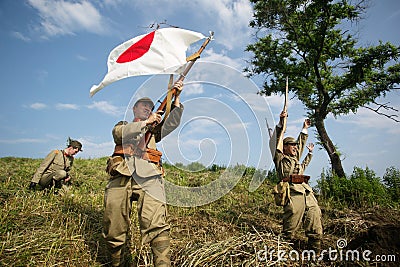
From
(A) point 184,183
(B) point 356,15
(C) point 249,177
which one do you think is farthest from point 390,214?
(B) point 356,15

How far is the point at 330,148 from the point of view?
8.77 m

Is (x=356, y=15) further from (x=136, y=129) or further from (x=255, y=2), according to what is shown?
(x=136, y=129)

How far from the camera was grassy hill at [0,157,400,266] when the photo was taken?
3412 mm

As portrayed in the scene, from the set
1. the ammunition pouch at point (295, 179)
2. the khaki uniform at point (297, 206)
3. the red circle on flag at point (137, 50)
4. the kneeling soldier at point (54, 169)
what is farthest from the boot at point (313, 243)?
the kneeling soldier at point (54, 169)

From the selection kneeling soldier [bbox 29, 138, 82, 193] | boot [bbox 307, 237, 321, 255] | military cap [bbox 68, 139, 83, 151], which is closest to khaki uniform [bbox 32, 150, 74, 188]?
kneeling soldier [bbox 29, 138, 82, 193]

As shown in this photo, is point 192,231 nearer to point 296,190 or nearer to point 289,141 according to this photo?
point 296,190

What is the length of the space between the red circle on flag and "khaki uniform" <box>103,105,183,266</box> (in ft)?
3.05

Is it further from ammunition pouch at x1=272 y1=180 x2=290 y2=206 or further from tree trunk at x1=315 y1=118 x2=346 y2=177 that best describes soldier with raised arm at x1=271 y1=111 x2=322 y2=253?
tree trunk at x1=315 y1=118 x2=346 y2=177

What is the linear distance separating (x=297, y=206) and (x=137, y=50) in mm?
3336

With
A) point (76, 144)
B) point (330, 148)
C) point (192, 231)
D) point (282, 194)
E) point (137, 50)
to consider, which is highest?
point (330, 148)

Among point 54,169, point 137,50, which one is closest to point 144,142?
point 137,50

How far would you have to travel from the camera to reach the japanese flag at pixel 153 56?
402cm

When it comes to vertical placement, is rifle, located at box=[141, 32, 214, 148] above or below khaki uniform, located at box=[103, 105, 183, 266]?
above

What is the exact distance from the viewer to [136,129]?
12.6ft
